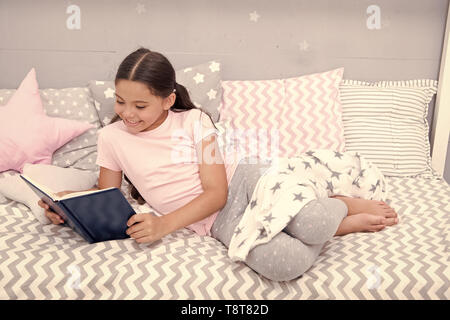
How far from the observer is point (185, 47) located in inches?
69.9

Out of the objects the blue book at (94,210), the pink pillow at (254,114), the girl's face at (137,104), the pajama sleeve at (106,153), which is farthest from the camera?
the pink pillow at (254,114)

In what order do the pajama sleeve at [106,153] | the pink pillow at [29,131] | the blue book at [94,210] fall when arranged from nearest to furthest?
the blue book at [94,210], the pajama sleeve at [106,153], the pink pillow at [29,131]

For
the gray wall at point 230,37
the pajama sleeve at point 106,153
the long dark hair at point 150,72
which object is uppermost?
the gray wall at point 230,37

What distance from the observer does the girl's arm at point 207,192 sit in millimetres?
1070

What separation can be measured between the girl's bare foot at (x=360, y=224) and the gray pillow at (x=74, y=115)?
0.86 meters

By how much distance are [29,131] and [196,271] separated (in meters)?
0.86

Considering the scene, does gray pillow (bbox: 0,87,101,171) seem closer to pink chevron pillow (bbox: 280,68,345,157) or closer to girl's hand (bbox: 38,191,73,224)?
girl's hand (bbox: 38,191,73,224)

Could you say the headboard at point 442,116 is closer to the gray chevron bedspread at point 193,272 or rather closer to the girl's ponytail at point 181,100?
the gray chevron bedspread at point 193,272

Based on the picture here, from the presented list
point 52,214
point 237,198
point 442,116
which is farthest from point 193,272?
point 442,116

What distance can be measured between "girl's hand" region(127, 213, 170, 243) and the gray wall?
94cm

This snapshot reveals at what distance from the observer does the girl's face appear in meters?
1.06

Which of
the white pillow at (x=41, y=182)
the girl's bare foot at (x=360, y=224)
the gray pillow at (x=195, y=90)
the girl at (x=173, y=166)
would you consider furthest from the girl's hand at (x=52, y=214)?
the girl's bare foot at (x=360, y=224)

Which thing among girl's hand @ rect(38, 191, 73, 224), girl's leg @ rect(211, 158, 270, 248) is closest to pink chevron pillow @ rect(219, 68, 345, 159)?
girl's leg @ rect(211, 158, 270, 248)

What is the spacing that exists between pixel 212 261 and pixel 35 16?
4.29 ft
